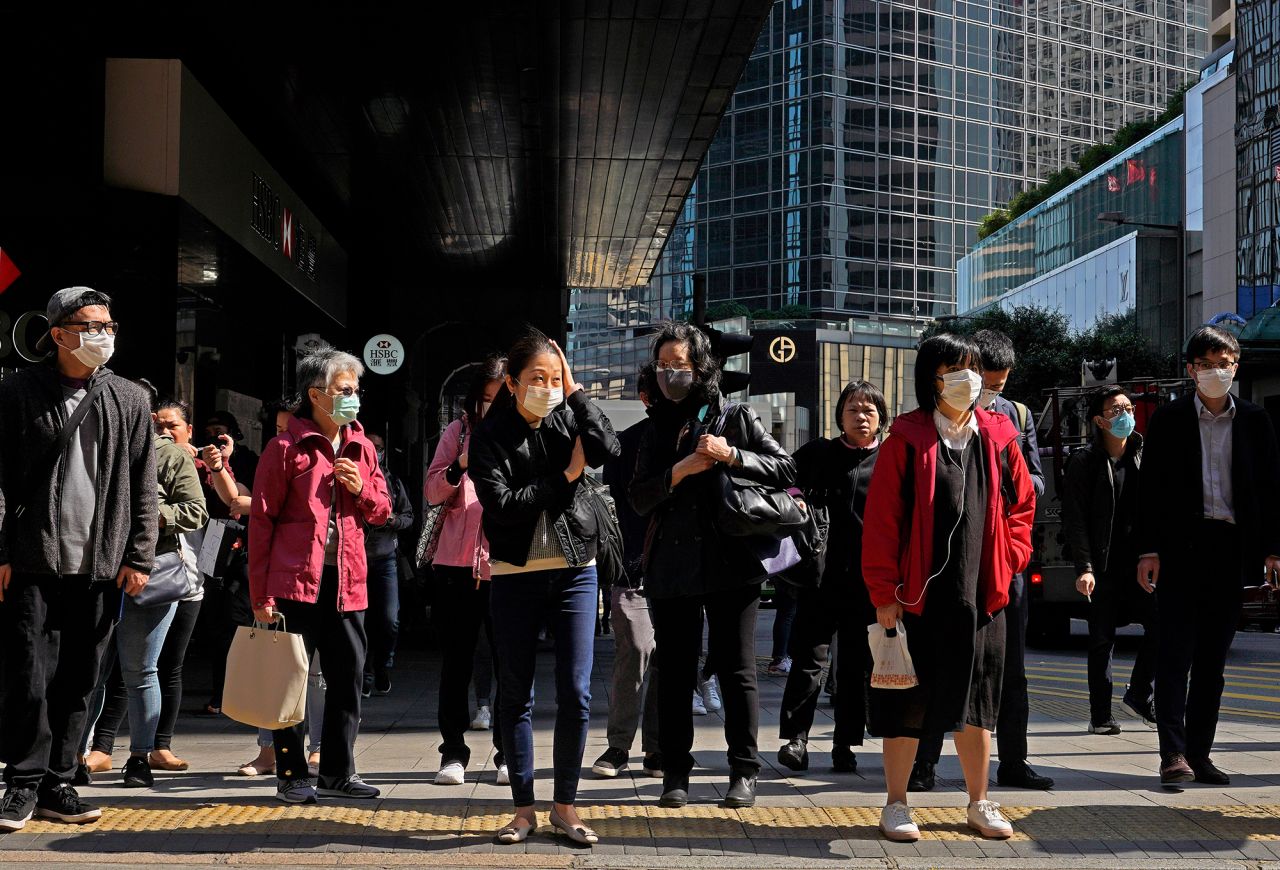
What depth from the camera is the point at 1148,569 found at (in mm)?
6773

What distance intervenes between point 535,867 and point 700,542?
1543 mm

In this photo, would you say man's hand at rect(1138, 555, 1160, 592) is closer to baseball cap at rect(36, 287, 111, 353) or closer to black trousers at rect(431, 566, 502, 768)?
black trousers at rect(431, 566, 502, 768)

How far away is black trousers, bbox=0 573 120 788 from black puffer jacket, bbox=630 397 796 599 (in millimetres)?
2154

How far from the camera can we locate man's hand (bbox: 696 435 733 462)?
5762 mm

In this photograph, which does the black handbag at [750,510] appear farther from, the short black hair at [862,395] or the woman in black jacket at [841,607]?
the short black hair at [862,395]

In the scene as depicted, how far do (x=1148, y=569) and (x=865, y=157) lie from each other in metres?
98.4

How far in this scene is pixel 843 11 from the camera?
10144 cm

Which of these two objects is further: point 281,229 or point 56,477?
point 281,229

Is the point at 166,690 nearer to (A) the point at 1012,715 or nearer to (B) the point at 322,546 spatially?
(B) the point at 322,546

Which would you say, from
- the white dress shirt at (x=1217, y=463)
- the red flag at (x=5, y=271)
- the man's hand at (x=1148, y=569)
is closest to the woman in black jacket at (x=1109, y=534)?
the man's hand at (x=1148, y=569)

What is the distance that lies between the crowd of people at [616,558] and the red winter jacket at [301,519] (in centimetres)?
1

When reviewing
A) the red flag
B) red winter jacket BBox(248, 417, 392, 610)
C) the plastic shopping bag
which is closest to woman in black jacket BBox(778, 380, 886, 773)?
the plastic shopping bag

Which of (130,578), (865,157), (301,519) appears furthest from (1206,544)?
(865,157)

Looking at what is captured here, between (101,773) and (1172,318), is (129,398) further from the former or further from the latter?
(1172,318)
